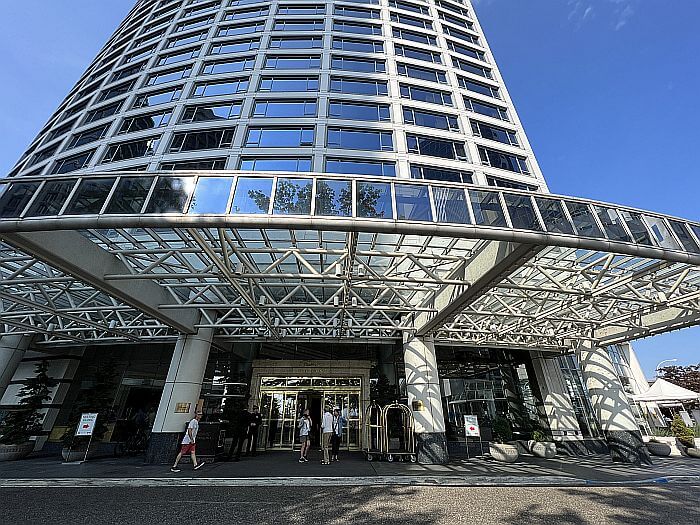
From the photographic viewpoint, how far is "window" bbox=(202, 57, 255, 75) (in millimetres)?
24578

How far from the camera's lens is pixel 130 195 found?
23.6 feet

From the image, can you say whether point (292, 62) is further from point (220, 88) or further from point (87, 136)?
point (87, 136)

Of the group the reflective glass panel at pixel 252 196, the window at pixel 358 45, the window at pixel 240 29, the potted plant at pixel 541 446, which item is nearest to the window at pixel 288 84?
the window at pixel 358 45

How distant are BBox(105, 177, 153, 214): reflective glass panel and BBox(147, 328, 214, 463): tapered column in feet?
31.0

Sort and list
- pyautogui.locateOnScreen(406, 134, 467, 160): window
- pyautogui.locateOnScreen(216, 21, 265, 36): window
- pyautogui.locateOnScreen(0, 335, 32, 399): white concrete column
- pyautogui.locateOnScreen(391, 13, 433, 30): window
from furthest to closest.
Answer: pyautogui.locateOnScreen(391, 13, 433, 30): window
pyautogui.locateOnScreen(216, 21, 265, 36): window
pyautogui.locateOnScreen(406, 134, 467, 160): window
pyautogui.locateOnScreen(0, 335, 32, 399): white concrete column

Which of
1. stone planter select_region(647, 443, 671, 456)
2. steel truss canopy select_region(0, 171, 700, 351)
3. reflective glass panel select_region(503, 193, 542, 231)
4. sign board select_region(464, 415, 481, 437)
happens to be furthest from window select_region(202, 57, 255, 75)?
stone planter select_region(647, 443, 671, 456)

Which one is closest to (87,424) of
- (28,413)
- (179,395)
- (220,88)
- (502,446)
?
(179,395)

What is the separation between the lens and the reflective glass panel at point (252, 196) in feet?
23.2

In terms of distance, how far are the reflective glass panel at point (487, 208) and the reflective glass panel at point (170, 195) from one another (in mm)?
6131

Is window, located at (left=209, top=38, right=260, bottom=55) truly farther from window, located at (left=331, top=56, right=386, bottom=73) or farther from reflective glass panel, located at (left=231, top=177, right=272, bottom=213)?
reflective glass panel, located at (left=231, top=177, right=272, bottom=213)

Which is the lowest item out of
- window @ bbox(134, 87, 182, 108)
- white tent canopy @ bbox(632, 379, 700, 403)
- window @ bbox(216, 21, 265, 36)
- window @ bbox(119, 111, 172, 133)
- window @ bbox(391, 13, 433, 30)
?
white tent canopy @ bbox(632, 379, 700, 403)

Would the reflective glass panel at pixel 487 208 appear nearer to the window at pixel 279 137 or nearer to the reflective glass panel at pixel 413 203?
the reflective glass panel at pixel 413 203

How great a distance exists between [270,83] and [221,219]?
67.3 ft

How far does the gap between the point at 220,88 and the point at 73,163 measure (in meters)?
10.9
